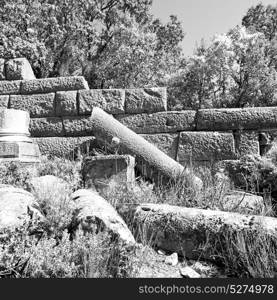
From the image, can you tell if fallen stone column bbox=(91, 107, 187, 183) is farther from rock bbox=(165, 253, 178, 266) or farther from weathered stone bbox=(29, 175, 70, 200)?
rock bbox=(165, 253, 178, 266)

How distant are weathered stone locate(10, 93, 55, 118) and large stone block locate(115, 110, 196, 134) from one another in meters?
1.39

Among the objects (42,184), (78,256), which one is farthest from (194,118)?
(78,256)

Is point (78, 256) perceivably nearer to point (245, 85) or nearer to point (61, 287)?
point (61, 287)

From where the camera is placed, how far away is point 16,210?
9.32 ft

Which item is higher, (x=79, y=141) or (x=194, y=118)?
(x=194, y=118)

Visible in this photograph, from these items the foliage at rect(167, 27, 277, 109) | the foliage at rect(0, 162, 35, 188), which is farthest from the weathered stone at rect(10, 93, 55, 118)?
the foliage at rect(167, 27, 277, 109)

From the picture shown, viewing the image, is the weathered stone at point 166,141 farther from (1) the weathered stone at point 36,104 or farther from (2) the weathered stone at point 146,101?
(1) the weathered stone at point 36,104

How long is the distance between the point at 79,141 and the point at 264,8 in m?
16.1

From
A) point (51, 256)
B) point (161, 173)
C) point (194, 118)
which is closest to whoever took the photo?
point (51, 256)

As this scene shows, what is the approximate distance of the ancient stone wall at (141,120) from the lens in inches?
241

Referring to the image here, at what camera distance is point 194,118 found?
21.0ft

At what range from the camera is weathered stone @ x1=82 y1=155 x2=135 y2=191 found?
4.97 meters

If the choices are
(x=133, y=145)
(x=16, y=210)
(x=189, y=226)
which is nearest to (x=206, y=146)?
(x=133, y=145)

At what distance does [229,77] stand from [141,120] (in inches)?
307
